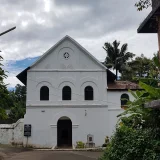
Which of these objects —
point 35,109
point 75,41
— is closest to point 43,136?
point 35,109

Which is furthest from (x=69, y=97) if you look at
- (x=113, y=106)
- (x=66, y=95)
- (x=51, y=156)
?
(x=51, y=156)

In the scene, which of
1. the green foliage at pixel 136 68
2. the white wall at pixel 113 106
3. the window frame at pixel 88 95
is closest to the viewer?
the white wall at pixel 113 106

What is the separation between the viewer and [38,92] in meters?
26.4

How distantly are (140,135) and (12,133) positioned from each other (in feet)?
71.6

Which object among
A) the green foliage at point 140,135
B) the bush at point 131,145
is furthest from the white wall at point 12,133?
the bush at point 131,145

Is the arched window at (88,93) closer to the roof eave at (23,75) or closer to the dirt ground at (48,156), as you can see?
the roof eave at (23,75)

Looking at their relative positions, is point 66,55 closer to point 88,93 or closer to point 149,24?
point 88,93

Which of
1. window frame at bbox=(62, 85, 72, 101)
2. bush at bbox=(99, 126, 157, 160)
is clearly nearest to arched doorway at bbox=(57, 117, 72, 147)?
window frame at bbox=(62, 85, 72, 101)

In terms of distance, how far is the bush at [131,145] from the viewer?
271 inches

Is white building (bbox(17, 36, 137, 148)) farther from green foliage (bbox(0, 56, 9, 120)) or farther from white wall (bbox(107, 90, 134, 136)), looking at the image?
green foliage (bbox(0, 56, 9, 120))

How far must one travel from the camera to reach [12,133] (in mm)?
27141

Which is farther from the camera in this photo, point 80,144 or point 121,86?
point 121,86

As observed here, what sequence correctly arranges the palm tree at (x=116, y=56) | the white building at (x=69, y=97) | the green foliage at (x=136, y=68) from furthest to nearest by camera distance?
the palm tree at (x=116, y=56) < the green foliage at (x=136, y=68) < the white building at (x=69, y=97)

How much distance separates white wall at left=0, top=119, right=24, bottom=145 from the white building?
1430 mm
